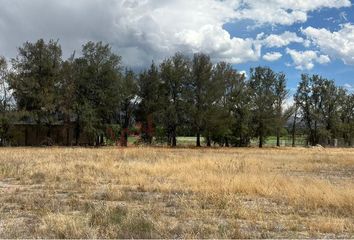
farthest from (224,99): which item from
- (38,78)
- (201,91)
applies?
(38,78)

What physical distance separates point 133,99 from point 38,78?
1579cm

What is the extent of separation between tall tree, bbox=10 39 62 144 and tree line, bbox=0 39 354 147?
0.39 ft

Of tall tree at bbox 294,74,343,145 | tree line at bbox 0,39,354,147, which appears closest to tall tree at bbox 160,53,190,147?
tree line at bbox 0,39,354,147

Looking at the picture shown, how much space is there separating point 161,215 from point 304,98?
90.6 m

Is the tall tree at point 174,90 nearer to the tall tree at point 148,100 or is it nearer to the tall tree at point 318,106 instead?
the tall tree at point 148,100

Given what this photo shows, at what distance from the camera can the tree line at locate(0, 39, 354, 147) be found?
61156 millimetres

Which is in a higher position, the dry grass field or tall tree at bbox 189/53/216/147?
tall tree at bbox 189/53/216/147

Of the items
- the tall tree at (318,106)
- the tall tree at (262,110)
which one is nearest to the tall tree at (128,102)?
the tall tree at (262,110)

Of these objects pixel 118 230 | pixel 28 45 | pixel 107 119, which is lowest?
pixel 118 230

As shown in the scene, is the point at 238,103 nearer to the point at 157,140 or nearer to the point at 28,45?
the point at 157,140

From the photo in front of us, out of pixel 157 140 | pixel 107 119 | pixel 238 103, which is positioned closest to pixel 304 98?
pixel 238 103

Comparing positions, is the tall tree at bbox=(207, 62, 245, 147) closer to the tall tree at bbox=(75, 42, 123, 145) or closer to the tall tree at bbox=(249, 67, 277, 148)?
the tall tree at bbox=(249, 67, 277, 148)

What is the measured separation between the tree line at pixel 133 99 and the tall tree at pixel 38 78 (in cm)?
12

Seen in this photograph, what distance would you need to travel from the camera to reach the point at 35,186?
1694 cm
